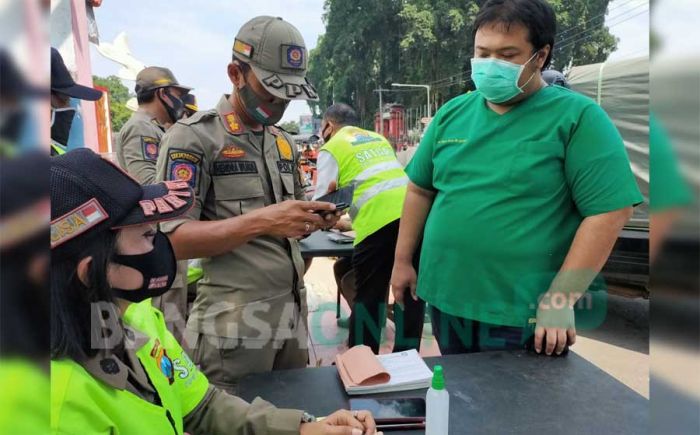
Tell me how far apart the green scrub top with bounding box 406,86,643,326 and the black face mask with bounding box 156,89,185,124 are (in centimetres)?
212

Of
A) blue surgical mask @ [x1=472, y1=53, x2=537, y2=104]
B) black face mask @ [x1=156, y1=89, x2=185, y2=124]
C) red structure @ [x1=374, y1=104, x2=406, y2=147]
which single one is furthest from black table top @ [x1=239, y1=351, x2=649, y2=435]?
red structure @ [x1=374, y1=104, x2=406, y2=147]

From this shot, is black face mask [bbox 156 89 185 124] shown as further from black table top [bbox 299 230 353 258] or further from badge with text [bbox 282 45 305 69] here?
badge with text [bbox 282 45 305 69]

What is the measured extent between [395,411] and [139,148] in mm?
2072

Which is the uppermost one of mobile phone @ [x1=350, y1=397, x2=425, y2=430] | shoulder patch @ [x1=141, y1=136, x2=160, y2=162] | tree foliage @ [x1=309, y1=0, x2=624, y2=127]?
tree foliage @ [x1=309, y1=0, x2=624, y2=127]

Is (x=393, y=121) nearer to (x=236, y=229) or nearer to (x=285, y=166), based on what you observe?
(x=285, y=166)

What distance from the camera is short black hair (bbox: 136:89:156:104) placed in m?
3.07

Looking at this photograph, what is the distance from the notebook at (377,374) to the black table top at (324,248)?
149 cm

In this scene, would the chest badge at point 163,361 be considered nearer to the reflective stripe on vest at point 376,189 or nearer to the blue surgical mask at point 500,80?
the blue surgical mask at point 500,80

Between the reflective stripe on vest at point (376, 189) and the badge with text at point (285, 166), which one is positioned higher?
the badge with text at point (285, 166)

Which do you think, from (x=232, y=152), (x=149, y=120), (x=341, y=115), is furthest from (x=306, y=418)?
(x=341, y=115)

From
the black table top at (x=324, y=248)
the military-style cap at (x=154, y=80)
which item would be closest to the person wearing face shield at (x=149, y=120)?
the military-style cap at (x=154, y=80)

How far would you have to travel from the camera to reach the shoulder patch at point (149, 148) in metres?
2.66

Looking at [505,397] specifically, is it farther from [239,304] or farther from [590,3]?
[590,3]

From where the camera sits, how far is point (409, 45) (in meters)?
28.8
